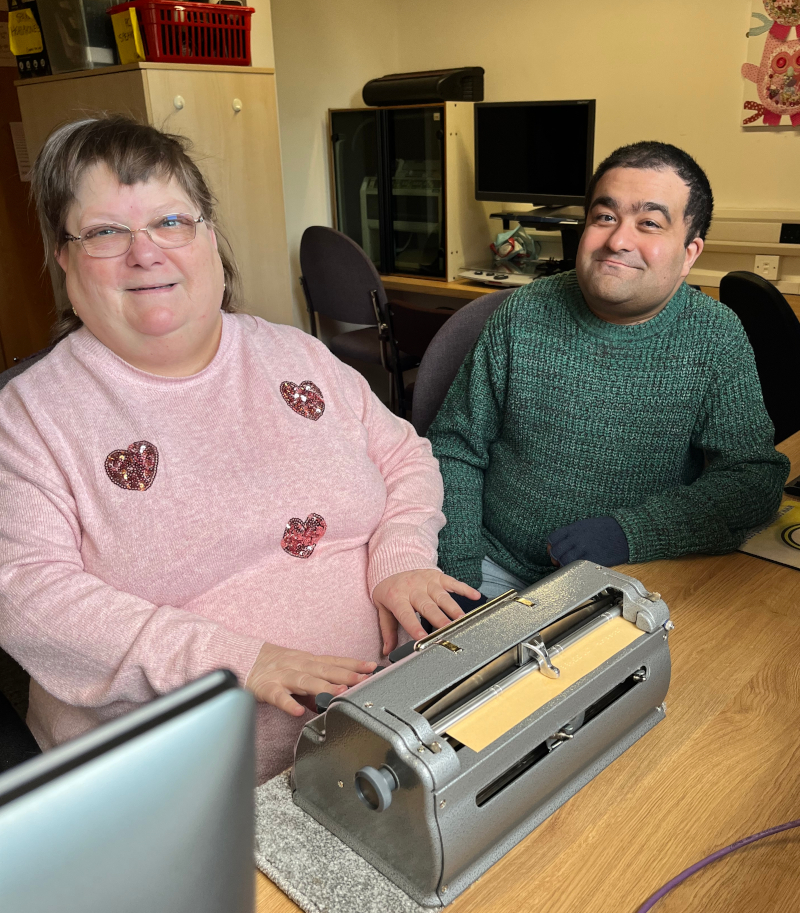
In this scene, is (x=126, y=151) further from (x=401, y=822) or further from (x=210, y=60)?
(x=210, y=60)

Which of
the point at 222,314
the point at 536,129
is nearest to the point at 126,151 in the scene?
the point at 222,314

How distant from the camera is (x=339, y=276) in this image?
3.37 m

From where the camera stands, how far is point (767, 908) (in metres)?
0.68

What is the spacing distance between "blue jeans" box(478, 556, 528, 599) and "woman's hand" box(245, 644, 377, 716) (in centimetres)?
62

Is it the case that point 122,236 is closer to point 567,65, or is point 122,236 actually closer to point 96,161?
point 96,161

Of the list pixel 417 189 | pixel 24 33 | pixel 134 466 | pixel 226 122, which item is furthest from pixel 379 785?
pixel 417 189

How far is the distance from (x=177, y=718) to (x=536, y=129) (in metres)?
3.53

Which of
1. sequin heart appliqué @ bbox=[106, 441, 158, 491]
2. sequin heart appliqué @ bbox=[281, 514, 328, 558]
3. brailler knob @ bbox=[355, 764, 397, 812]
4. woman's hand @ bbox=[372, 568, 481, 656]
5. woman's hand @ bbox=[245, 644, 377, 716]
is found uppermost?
sequin heart appliqué @ bbox=[106, 441, 158, 491]

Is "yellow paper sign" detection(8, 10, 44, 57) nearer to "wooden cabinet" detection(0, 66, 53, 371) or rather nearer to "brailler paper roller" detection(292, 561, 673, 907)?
"wooden cabinet" detection(0, 66, 53, 371)

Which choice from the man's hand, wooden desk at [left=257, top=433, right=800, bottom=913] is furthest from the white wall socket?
wooden desk at [left=257, top=433, right=800, bottom=913]

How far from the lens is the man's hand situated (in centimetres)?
122

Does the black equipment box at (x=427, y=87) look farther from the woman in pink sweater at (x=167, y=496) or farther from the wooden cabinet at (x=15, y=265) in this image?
the woman in pink sweater at (x=167, y=496)

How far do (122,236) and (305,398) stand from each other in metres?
0.35

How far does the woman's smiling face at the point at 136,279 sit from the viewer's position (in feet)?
3.54
